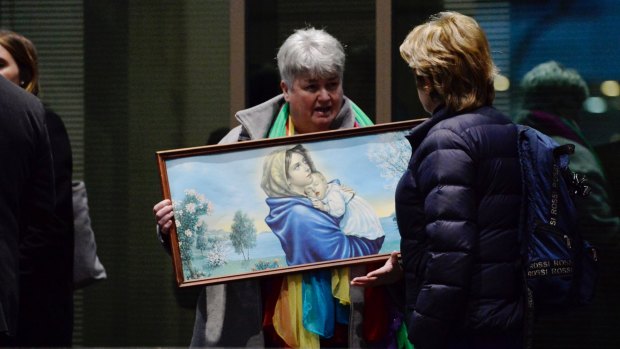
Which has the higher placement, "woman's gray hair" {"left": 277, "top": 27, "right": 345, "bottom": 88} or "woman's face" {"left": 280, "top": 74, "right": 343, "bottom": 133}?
"woman's gray hair" {"left": 277, "top": 27, "right": 345, "bottom": 88}

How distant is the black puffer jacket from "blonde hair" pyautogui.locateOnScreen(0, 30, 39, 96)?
230 cm

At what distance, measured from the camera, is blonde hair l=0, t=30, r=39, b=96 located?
237 inches

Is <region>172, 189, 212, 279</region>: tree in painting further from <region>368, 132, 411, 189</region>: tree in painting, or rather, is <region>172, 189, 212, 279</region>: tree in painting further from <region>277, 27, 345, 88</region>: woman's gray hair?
<region>368, 132, 411, 189</region>: tree in painting

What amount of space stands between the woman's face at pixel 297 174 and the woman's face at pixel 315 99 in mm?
160

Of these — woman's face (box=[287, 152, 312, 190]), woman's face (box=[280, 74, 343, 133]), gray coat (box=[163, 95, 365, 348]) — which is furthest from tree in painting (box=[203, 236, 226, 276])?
woman's face (box=[280, 74, 343, 133])

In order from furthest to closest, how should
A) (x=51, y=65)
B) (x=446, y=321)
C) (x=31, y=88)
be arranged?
(x=51, y=65)
(x=31, y=88)
(x=446, y=321)

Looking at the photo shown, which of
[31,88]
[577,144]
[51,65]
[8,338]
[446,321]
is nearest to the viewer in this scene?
[446,321]

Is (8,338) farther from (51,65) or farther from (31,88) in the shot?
(51,65)

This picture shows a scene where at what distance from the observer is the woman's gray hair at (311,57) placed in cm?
531

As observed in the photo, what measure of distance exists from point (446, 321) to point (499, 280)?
26 cm

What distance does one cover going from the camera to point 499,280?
452 centimetres

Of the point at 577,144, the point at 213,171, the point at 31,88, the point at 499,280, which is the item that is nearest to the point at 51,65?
the point at 31,88

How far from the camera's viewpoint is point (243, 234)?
210 inches

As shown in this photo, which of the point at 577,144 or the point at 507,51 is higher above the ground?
the point at 507,51
